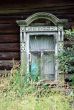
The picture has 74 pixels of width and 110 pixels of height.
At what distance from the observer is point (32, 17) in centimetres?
962

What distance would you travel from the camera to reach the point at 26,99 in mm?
7148

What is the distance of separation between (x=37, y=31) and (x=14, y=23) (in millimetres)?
564

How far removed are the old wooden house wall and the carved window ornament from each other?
17cm

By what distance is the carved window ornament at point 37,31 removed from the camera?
956cm

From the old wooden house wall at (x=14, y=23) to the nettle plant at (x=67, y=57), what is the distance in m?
0.47

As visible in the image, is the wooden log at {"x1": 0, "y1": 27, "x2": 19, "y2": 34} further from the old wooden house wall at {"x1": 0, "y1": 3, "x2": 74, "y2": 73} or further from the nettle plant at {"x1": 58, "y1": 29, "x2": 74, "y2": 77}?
the nettle plant at {"x1": 58, "y1": 29, "x2": 74, "y2": 77}

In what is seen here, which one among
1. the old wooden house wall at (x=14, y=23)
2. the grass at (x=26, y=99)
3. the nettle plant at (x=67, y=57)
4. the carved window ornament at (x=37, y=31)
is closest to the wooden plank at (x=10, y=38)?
the old wooden house wall at (x=14, y=23)

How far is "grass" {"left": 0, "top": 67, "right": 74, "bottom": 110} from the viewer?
696 centimetres

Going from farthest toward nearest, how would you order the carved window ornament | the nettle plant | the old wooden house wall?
the old wooden house wall < the carved window ornament < the nettle plant

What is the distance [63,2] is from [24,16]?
0.89m

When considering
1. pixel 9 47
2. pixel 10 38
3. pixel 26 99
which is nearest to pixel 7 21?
pixel 10 38

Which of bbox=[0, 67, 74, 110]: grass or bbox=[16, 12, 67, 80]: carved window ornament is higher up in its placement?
bbox=[16, 12, 67, 80]: carved window ornament

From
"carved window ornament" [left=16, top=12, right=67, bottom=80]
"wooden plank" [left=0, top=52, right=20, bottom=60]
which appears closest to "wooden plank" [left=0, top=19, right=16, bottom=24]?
"carved window ornament" [left=16, top=12, right=67, bottom=80]

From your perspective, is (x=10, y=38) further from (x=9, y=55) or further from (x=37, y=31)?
(x=37, y=31)
